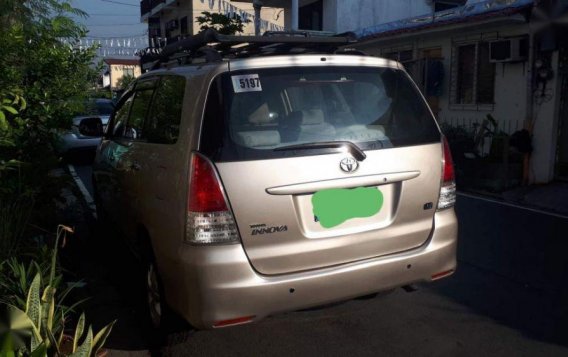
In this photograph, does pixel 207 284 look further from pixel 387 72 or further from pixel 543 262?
pixel 543 262

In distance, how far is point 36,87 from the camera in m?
4.91

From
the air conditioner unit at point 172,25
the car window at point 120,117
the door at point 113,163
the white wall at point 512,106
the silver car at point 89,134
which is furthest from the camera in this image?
the air conditioner unit at point 172,25

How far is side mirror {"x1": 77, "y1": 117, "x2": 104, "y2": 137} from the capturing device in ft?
18.0

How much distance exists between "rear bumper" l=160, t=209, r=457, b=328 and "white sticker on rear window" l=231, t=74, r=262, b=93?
89cm

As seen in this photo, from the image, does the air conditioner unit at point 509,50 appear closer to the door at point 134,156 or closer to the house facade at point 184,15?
the door at point 134,156

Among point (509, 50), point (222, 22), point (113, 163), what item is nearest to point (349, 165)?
point (113, 163)

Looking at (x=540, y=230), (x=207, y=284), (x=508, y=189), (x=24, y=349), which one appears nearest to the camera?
(x=24, y=349)

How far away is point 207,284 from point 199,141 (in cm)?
77

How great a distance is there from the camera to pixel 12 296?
130 inches

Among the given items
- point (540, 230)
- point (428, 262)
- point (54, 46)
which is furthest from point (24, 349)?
point (540, 230)

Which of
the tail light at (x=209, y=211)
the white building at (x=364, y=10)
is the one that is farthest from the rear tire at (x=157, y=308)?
the white building at (x=364, y=10)

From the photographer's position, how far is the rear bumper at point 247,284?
2.94m

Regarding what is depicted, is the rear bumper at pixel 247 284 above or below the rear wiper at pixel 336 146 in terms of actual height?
below

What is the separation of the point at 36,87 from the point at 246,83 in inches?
105
